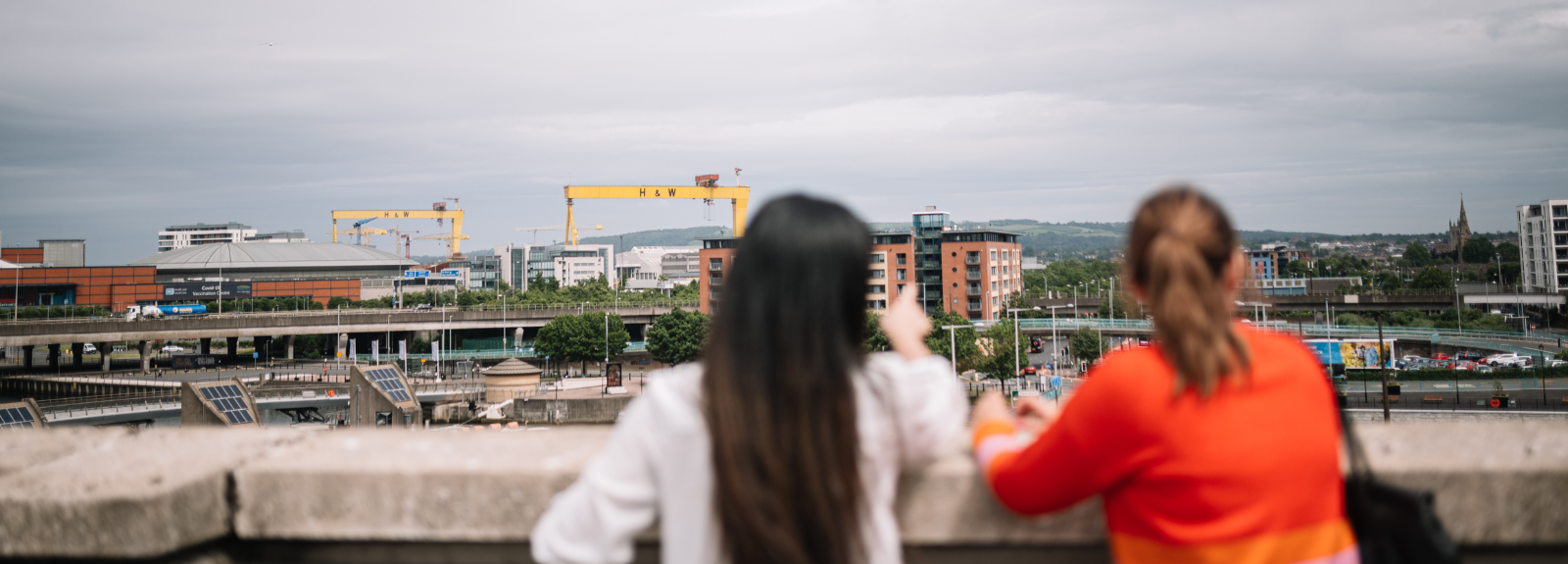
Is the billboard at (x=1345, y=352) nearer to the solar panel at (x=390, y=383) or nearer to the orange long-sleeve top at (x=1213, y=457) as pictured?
the solar panel at (x=390, y=383)

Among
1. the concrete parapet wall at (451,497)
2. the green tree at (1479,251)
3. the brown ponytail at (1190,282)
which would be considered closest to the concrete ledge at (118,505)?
the concrete parapet wall at (451,497)

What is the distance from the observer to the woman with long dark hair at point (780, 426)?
1.25 meters

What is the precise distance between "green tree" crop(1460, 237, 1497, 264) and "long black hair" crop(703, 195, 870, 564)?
184m

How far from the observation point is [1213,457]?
4.29ft

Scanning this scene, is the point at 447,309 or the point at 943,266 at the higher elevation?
the point at 943,266

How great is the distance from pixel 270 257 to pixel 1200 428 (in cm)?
13253

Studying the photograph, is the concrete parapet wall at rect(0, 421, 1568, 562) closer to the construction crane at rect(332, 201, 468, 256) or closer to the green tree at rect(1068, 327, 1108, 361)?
the green tree at rect(1068, 327, 1108, 361)

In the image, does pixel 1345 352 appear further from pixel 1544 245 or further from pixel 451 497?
pixel 1544 245

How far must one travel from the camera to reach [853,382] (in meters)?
1.30

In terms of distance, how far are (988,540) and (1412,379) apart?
47.1 metres

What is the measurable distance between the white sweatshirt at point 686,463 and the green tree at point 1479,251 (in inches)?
7220

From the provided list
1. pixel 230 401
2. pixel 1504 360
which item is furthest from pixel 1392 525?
pixel 1504 360

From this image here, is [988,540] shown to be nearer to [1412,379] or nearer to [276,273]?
[1412,379]

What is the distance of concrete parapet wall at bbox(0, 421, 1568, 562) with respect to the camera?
172 centimetres
